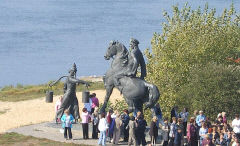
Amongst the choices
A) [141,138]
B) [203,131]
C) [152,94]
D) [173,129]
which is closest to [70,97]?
[152,94]

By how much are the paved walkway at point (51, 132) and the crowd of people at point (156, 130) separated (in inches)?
15.4

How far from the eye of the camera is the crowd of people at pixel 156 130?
87.0 feet

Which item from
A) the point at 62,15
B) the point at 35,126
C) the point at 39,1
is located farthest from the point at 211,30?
the point at 39,1

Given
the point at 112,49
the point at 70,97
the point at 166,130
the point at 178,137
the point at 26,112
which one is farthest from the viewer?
the point at 26,112

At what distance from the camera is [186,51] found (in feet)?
132

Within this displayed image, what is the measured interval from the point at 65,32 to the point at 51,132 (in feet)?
240

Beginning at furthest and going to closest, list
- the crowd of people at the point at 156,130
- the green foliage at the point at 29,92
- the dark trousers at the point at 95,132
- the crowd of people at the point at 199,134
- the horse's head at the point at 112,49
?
the green foliage at the point at 29,92, the horse's head at the point at 112,49, the dark trousers at the point at 95,132, the crowd of people at the point at 156,130, the crowd of people at the point at 199,134

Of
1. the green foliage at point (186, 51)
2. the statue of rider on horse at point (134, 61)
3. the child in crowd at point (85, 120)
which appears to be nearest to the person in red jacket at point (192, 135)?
the statue of rider on horse at point (134, 61)

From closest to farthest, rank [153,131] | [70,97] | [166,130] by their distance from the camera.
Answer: [166,130] → [153,131] → [70,97]

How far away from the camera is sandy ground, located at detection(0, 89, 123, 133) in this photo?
127 feet

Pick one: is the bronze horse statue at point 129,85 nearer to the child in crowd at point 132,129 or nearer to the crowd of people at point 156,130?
the crowd of people at point 156,130

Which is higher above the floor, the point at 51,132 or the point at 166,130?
the point at 51,132

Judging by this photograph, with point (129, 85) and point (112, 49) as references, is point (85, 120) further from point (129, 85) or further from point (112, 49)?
point (112, 49)

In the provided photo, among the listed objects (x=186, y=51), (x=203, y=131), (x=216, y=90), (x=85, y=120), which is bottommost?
(x=203, y=131)
